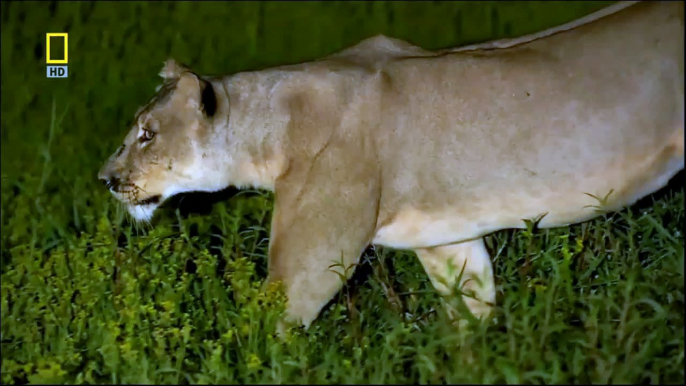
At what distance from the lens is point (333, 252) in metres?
3.21

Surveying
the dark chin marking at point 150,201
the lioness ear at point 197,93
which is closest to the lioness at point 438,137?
the lioness ear at point 197,93

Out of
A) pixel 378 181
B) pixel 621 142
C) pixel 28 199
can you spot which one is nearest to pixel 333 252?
pixel 378 181

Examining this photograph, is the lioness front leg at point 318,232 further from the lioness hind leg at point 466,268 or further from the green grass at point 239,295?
the lioness hind leg at point 466,268

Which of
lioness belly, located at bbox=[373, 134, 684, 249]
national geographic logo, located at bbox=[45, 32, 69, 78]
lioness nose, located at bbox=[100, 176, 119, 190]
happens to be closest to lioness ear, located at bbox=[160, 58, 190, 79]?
lioness nose, located at bbox=[100, 176, 119, 190]

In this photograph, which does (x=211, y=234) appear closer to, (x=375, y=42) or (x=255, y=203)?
(x=255, y=203)

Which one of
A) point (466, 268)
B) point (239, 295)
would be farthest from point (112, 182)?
point (466, 268)

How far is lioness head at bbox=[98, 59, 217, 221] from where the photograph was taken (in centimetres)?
335

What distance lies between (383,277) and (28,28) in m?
3.12

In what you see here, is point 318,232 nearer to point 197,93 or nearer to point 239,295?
point 239,295

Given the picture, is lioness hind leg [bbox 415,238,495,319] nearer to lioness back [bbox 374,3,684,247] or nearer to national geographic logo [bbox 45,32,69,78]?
lioness back [bbox 374,3,684,247]

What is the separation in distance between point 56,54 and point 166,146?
1.85m

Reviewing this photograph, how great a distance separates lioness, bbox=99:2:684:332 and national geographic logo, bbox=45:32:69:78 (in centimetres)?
150

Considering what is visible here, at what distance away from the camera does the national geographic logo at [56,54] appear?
4703 mm

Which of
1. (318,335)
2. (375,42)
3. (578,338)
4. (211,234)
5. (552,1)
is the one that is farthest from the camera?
(552,1)
